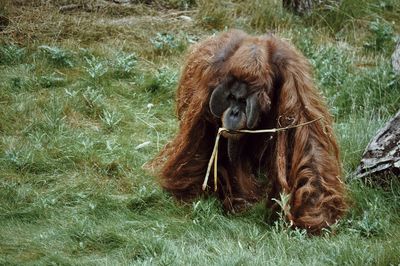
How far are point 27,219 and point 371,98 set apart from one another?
2368mm

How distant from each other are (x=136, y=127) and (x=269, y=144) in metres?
1.38

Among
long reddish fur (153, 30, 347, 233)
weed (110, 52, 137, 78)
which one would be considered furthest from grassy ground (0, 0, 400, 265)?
long reddish fur (153, 30, 347, 233)

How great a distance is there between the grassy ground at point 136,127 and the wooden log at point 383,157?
7 centimetres

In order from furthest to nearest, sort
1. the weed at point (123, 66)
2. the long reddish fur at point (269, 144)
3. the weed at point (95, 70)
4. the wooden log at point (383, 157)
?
the weed at point (123, 66) → the weed at point (95, 70) → the wooden log at point (383, 157) → the long reddish fur at point (269, 144)

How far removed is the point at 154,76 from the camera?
5488 millimetres

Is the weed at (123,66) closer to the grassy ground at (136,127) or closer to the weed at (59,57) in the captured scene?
the grassy ground at (136,127)

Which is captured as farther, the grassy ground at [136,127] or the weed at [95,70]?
the weed at [95,70]

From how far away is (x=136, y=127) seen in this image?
4.86 m

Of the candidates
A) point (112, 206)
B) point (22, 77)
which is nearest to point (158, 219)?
point (112, 206)

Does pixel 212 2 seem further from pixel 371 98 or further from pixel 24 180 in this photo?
pixel 24 180

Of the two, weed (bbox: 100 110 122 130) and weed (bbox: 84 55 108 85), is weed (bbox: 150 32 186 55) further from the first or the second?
weed (bbox: 100 110 122 130)

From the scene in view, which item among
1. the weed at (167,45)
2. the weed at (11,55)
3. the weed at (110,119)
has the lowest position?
the weed at (110,119)

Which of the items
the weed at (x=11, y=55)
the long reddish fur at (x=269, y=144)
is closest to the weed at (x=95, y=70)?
the weed at (x=11, y=55)

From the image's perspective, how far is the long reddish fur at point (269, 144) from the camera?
11.3ft
